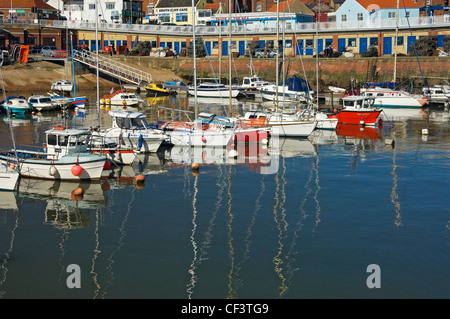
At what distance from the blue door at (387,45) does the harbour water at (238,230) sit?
47.1 metres

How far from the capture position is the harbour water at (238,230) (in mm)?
21578

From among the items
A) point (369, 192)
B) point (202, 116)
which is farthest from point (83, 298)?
point (202, 116)

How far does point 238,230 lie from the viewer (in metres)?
26.8

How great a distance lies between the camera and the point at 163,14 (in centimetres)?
11962

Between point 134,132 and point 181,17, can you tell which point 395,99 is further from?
point 181,17

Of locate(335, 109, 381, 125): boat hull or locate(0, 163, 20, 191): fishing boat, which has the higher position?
locate(335, 109, 381, 125): boat hull

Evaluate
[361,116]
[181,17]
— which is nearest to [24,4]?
[181,17]

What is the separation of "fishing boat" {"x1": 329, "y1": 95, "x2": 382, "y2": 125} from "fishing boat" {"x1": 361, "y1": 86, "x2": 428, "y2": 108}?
13801 mm

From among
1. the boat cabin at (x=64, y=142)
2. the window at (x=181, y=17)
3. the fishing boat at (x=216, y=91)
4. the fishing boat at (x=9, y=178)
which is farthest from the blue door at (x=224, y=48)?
the fishing boat at (x=9, y=178)

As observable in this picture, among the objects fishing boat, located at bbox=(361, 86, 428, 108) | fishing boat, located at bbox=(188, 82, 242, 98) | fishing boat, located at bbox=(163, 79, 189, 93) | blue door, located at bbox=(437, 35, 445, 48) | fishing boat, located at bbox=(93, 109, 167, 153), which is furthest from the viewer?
fishing boat, located at bbox=(163, 79, 189, 93)

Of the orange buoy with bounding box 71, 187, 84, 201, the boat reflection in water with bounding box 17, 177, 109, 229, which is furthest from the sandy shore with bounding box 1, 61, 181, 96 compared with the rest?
the orange buoy with bounding box 71, 187, 84, 201

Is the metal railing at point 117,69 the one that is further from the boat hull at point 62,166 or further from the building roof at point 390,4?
the boat hull at point 62,166

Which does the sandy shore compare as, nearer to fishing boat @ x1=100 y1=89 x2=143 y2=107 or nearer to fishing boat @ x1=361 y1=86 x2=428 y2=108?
fishing boat @ x1=100 y1=89 x2=143 y2=107

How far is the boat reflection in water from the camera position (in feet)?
93.2
